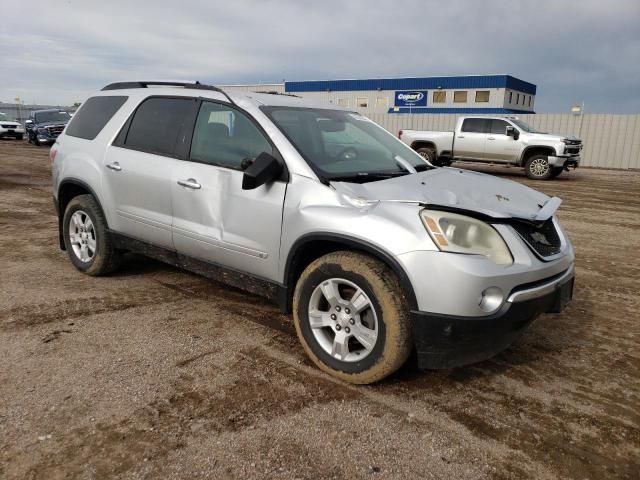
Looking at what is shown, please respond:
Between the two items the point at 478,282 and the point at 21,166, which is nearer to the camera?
the point at 478,282

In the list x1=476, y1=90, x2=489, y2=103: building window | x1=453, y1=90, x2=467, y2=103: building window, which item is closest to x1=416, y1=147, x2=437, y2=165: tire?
x1=476, y1=90, x2=489, y2=103: building window

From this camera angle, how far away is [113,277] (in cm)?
490

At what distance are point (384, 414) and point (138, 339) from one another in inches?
72.1

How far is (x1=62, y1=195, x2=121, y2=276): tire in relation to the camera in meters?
4.57

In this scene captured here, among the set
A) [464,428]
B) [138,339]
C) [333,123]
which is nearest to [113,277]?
[138,339]

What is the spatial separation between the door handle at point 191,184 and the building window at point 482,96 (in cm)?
4128

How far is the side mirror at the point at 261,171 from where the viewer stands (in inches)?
122

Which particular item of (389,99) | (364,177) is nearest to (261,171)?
(364,177)

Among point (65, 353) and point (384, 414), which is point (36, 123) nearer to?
point (65, 353)

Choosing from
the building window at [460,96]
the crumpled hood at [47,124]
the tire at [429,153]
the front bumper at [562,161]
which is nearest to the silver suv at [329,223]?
the front bumper at [562,161]

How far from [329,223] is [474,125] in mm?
15577

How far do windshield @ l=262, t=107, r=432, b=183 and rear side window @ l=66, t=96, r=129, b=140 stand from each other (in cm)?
189

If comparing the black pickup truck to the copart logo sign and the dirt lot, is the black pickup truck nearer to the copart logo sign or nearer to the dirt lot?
the dirt lot

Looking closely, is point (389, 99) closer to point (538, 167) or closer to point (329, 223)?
point (538, 167)
